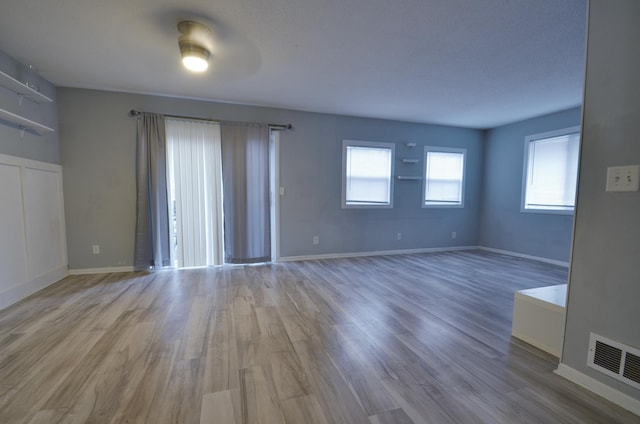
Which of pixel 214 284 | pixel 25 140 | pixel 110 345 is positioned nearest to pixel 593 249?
pixel 110 345

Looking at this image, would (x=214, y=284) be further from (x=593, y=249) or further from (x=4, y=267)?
(x=593, y=249)

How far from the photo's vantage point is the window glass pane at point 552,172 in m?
4.07

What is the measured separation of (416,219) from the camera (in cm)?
514

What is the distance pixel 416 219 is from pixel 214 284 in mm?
3884

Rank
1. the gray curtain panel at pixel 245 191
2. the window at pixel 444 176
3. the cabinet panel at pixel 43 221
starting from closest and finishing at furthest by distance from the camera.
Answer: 1. the cabinet panel at pixel 43 221
2. the gray curtain panel at pixel 245 191
3. the window at pixel 444 176

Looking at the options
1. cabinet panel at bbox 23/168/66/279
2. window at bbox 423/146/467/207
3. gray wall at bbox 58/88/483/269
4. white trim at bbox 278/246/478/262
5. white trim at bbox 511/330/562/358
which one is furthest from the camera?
window at bbox 423/146/467/207

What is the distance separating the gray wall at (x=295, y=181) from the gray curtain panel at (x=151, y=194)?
17 centimetres

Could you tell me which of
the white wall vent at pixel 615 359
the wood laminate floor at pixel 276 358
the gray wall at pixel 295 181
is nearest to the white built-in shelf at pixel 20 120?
the gray wall at pixel 295 181

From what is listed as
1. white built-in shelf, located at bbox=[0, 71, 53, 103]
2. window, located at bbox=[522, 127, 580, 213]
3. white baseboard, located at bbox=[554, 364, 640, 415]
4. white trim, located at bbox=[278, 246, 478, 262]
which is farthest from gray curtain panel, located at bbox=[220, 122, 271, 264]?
window, located at bbox=[522, 127, 580, 213]

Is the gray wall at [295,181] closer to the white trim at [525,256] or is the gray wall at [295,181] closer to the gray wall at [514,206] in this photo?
the gray wall at [514,206]

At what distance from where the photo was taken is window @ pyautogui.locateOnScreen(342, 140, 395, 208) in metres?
4.62

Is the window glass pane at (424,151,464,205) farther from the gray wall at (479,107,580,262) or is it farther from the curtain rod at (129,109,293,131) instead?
the curtain rod at (129,109,293,131)

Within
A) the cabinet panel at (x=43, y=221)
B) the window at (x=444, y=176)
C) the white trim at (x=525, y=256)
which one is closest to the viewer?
the cabinet panel at (x=43, y=221)

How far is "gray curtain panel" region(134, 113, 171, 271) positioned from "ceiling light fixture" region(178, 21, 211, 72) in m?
1.69
